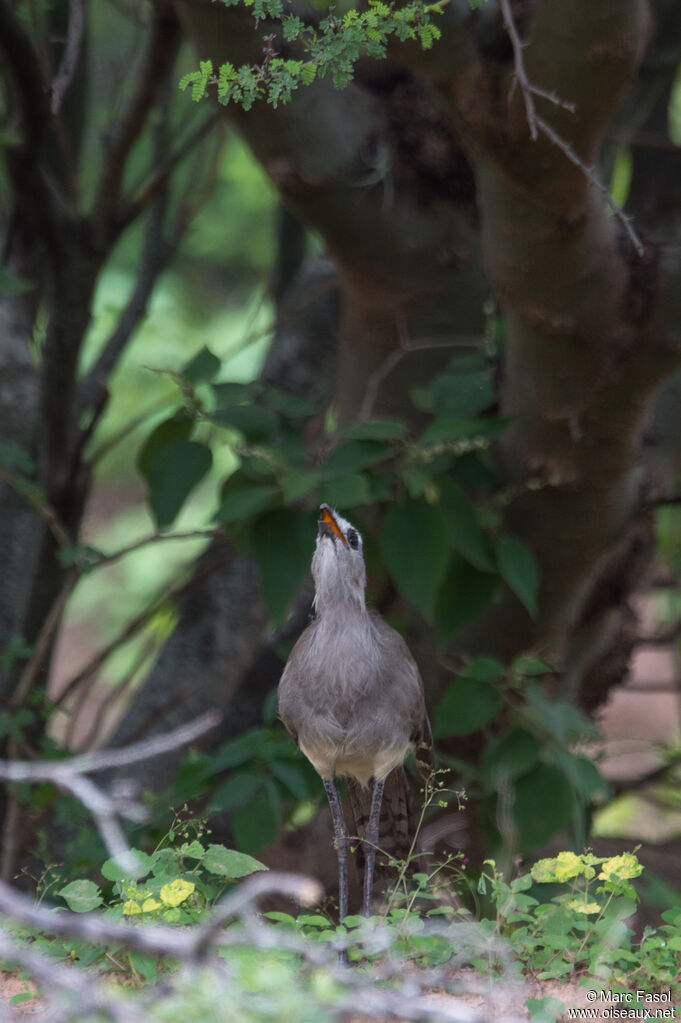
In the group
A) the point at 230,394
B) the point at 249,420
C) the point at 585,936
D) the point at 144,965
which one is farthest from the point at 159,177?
the point at 585,936

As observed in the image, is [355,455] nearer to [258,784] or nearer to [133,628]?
[258,784]

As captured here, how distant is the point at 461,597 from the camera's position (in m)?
3.79

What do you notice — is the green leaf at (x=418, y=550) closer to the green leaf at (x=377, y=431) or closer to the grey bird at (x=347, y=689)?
the green leaf at (x=377, y=431)

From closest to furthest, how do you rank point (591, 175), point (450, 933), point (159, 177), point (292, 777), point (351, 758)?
point (450, 933), point (591, 175), point (351, 758), point (292, 777), point (159, 177)

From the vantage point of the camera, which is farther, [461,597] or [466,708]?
[461,597]

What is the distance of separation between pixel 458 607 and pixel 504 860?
903mm

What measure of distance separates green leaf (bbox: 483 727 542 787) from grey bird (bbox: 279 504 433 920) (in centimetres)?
56

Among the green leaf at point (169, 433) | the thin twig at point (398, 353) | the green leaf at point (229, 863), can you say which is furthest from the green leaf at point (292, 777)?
the thin twig at point (398, 353)

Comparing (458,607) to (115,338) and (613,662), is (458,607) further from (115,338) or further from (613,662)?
(115,338)

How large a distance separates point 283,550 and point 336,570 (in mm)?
694

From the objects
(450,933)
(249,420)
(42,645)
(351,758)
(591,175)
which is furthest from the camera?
(42,645)

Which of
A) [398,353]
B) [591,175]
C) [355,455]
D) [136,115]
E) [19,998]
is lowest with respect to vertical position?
[19,998]

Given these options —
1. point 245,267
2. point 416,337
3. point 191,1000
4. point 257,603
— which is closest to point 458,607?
point 416,337

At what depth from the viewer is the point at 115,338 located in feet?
16.4
